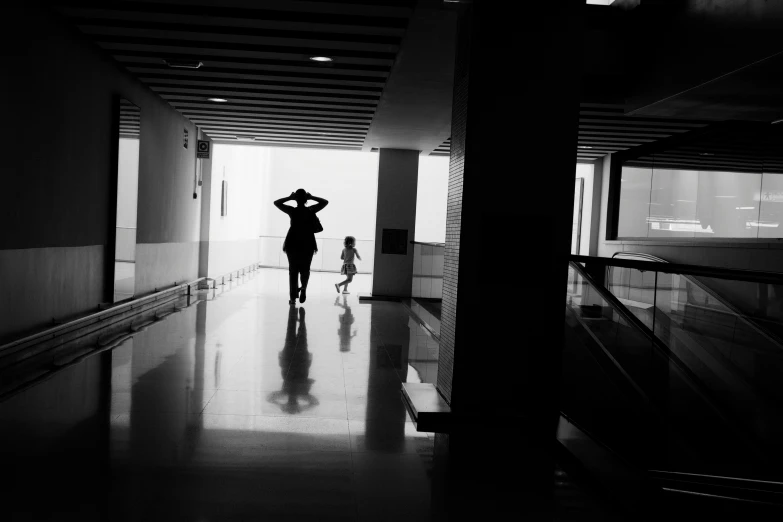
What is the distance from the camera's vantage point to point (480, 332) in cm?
461

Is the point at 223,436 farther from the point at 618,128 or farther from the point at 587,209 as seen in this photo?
the point at 587,209

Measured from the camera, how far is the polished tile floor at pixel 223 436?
3.07 meters

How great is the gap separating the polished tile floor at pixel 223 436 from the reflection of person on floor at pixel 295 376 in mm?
15

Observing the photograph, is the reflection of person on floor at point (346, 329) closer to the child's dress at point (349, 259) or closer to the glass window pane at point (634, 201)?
the child's dress at point (349, 259)

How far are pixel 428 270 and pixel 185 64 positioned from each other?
15.6 ft

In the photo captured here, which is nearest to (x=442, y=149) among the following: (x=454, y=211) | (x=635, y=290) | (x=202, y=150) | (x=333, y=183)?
(x=202, y=150)

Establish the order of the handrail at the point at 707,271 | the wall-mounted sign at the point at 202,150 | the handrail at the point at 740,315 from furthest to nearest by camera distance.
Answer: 1. the wall-mounted sign at the point at 202,150
2. the handrail at the point at 740,315
3. the handrail at the point at 707,271

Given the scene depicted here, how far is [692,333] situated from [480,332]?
1465 mm

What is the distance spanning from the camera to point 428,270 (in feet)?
35.4

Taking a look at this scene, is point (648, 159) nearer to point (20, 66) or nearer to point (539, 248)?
point (539, 248)

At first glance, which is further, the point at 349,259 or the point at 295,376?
the point at 349,259

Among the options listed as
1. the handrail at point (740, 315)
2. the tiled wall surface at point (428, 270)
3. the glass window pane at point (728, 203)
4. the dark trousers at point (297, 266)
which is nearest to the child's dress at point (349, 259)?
the tiled wall surface at point (428, 270)

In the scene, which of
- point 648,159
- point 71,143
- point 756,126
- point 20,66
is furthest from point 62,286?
point 648,159

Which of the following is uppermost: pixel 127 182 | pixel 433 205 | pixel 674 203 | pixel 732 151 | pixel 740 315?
pixel 732 151
